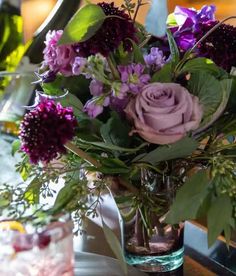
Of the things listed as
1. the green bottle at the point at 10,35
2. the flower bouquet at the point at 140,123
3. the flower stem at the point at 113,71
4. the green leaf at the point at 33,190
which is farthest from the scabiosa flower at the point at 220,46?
the green bottle at the point at 10,35

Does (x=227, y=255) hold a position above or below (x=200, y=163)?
below

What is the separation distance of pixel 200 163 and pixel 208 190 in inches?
3.1

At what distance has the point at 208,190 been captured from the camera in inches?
20.9

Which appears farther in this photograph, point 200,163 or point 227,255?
point 227,255

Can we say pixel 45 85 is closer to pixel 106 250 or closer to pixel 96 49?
pixel 96 49

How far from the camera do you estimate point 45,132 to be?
483mm

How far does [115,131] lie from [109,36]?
0.30 ft

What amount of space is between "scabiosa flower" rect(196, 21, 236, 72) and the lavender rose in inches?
3.0

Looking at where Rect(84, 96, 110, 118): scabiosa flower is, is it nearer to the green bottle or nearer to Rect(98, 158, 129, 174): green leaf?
Rect(98, 158, 129, 174): green leaf

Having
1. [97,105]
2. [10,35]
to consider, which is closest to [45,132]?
[97,105]

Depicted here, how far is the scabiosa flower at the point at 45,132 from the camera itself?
484mm

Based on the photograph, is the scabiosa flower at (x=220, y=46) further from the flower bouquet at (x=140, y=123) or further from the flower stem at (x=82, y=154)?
the flower stem at (x=82, y=154)

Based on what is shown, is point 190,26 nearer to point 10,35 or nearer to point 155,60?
point 155,60

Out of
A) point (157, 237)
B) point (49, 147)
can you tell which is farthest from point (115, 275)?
point (49, 147)
